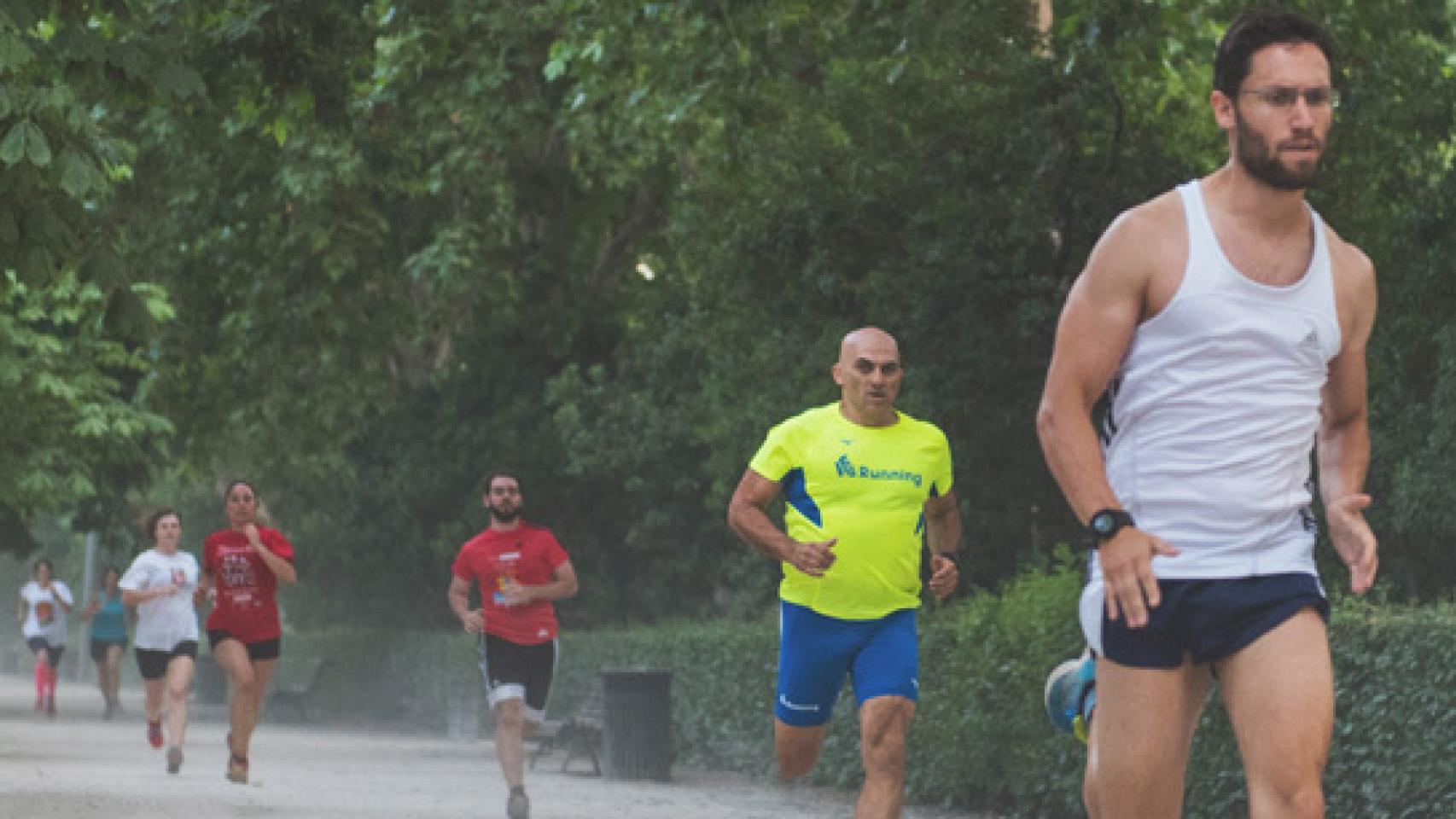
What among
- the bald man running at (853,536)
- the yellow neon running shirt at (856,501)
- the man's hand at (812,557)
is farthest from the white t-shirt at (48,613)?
the man's hand at (812,557)

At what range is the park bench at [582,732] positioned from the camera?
2492 cm

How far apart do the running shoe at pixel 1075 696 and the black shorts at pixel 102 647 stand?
32926mm

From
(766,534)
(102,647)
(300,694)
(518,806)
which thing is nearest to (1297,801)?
(766,534)

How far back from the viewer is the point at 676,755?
25.7m

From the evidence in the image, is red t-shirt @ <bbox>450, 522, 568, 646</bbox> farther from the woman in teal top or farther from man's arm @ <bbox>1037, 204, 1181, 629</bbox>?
the woman in teal top

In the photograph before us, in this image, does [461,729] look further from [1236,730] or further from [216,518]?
[1236,730]

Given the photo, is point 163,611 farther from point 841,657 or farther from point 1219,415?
point 1219,415

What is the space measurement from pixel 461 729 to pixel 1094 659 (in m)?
31.3

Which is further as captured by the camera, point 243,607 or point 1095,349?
point 243,607

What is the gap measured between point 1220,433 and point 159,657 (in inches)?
722

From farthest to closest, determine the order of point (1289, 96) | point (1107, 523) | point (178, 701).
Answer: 1. point (178, 701)
2. point (1289, 96)
3. point (1107, 523)

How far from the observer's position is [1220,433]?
18.9 ft

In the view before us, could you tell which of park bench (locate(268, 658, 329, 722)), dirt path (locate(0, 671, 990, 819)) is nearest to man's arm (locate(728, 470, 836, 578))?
dirt path (locate(0, 671, 990, 819))

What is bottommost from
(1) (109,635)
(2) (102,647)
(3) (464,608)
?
(3) (464,608)
